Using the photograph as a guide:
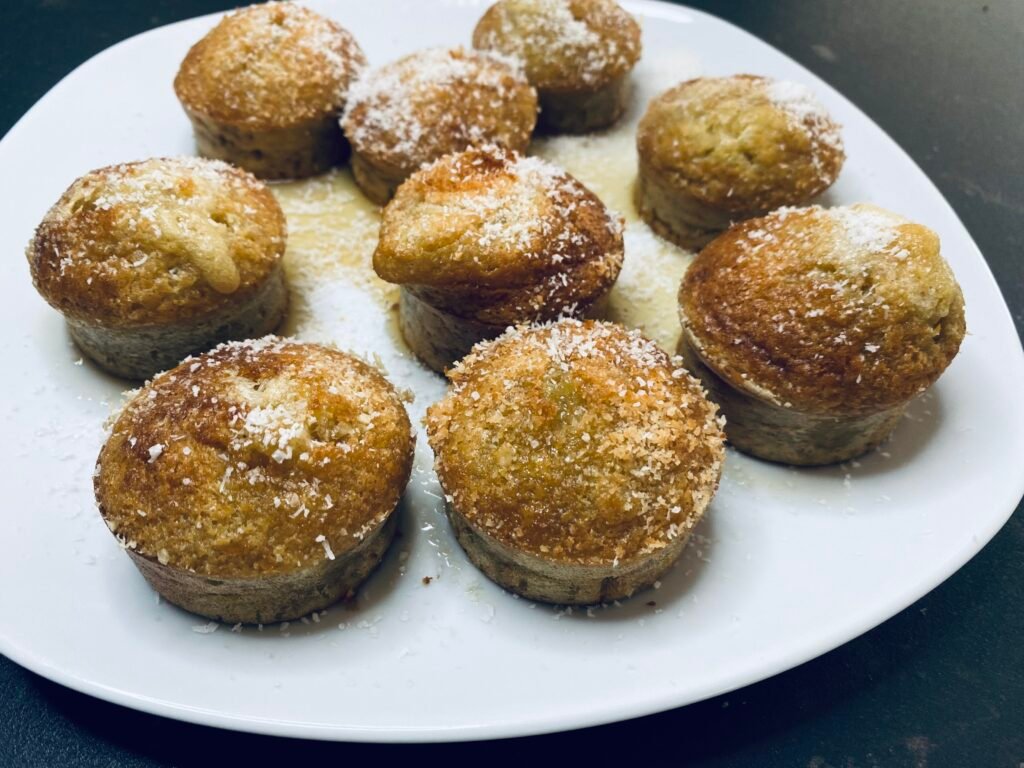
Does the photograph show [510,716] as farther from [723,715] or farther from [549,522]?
[723,715]

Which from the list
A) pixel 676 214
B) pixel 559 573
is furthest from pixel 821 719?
pixel 676 214

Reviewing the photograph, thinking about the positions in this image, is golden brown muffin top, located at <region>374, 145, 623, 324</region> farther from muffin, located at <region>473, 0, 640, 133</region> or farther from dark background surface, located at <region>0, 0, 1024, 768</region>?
dark background surface, located at <region>0, 0, 1024, 768</region>

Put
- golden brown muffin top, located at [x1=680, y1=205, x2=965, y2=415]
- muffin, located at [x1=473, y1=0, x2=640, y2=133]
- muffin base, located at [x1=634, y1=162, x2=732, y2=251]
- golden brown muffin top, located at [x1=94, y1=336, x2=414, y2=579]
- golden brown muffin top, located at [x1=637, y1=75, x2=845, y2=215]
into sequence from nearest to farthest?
golden brown muffin top, located at [x1=94, y1=336, x2=414, y2=579] → golden brown muffin top, located at [x1=680, y1=205, x2=965, y2=415] → golden brown muffin top, located at [x1=637, y1=75, x2=845, y2=215] → muffin base, located at [x1=634, y1=162, x2=732, y2=251] → muffin, located at [x1=473, y1=0, x2=640, y2=133]

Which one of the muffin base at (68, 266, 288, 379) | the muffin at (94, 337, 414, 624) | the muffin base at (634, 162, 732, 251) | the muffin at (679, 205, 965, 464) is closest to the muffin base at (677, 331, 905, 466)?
the muffin at (679, 205, 965, 464)

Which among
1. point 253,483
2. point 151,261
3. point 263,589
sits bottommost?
point 263,589

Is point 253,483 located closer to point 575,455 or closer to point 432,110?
point 575,455

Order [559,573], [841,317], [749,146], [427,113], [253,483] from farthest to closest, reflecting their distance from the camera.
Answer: [427,113], [749,146], [841,317], [559,573], [253,483]

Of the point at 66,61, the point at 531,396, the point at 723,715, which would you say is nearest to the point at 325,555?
the point at 531,396
